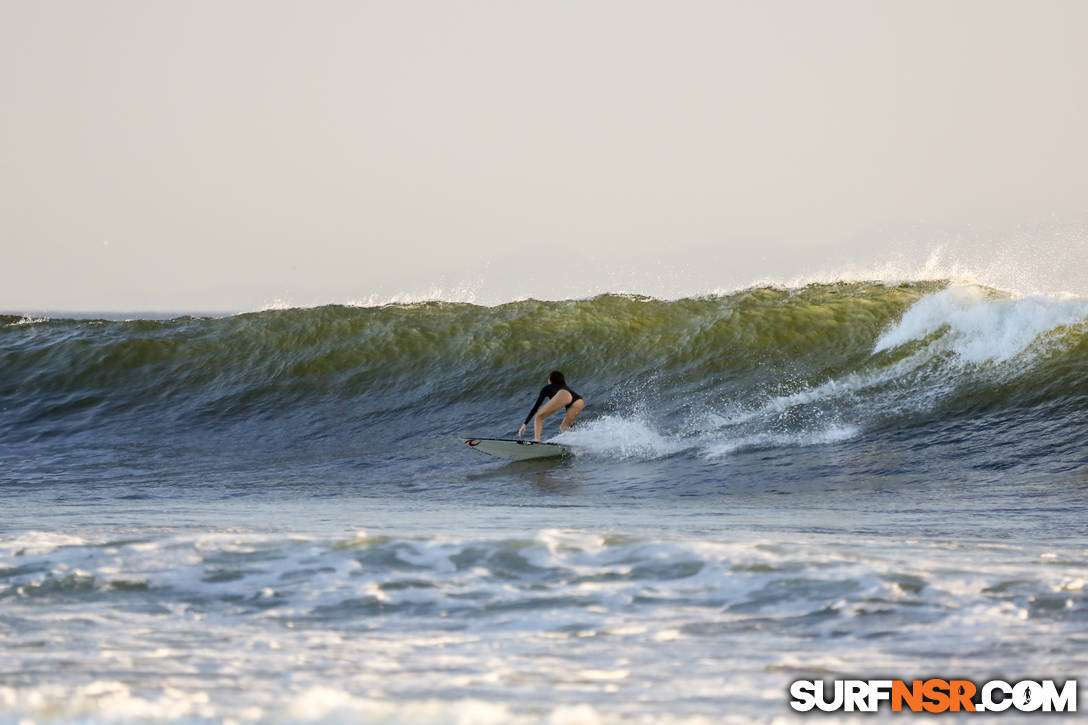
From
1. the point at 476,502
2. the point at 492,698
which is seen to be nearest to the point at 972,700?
the point at 492,698

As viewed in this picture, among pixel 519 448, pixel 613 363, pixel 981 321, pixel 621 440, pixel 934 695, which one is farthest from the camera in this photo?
pixel 613 363

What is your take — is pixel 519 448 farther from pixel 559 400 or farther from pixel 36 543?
pixel 36 543

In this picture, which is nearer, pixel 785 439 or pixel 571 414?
pixel 785 439

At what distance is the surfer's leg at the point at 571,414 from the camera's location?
46.2 feet

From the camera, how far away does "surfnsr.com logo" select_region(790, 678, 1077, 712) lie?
3.69 m

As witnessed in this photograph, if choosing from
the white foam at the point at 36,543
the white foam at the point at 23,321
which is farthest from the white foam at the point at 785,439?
the white foam at the point at 23,321

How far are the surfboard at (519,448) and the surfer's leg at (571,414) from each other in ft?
2.68

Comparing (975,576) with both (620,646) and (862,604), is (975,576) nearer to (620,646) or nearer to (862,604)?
(862,604)

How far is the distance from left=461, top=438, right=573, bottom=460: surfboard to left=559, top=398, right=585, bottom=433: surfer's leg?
0.82 m

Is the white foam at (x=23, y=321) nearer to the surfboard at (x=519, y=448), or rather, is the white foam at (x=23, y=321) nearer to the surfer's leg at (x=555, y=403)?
the surfboard at (x=519, y=448)

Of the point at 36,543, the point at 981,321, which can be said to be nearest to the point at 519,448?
the point at 36,543

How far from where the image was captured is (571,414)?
14.2 metres

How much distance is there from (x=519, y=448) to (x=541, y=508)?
3.48m

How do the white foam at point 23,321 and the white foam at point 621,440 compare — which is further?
the white foam at point 23,321
